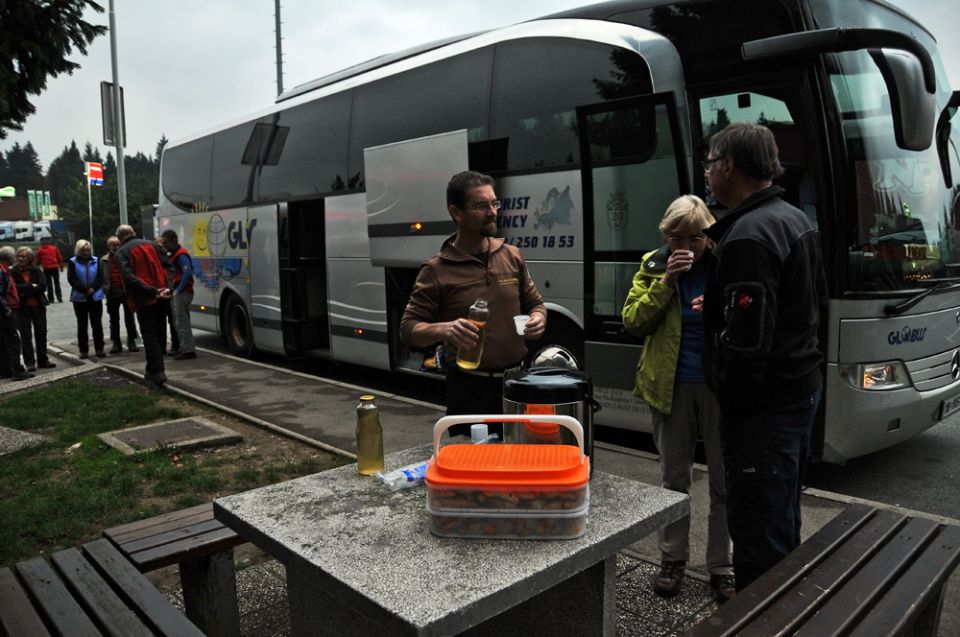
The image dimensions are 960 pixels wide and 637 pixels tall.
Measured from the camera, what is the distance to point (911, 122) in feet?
13.3

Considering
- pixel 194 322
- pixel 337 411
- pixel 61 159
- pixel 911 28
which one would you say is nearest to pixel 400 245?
pixel 337 411

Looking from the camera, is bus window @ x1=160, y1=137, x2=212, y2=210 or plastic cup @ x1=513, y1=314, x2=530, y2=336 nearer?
plastic cup @ x1=513, y1=314, x2=530, y2=336

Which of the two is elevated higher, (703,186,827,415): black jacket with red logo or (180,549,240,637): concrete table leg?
(703,186,827,415): black jacket with red logo

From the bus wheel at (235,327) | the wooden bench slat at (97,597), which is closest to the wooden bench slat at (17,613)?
the wooden bench slat at (97,597)

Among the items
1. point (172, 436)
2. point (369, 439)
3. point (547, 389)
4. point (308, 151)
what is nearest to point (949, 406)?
point (547, 389)

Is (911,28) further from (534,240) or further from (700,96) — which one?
(534,240)

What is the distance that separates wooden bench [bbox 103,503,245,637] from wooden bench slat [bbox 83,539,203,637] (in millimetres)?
115

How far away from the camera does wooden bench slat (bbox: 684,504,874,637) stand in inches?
79.7

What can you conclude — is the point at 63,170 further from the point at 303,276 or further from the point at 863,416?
the point at 863,416

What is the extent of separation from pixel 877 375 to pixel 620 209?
6.87 feet

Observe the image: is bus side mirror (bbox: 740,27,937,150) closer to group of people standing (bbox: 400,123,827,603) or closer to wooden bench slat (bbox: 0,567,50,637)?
group of people standing (bbox: 400,123,827,603)

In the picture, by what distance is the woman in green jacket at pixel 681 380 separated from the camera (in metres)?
3.33

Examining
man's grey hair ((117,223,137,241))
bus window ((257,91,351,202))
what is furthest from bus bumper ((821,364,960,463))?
man's grey hair ((117,223,137,241))

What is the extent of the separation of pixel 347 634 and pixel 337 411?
5163mm
